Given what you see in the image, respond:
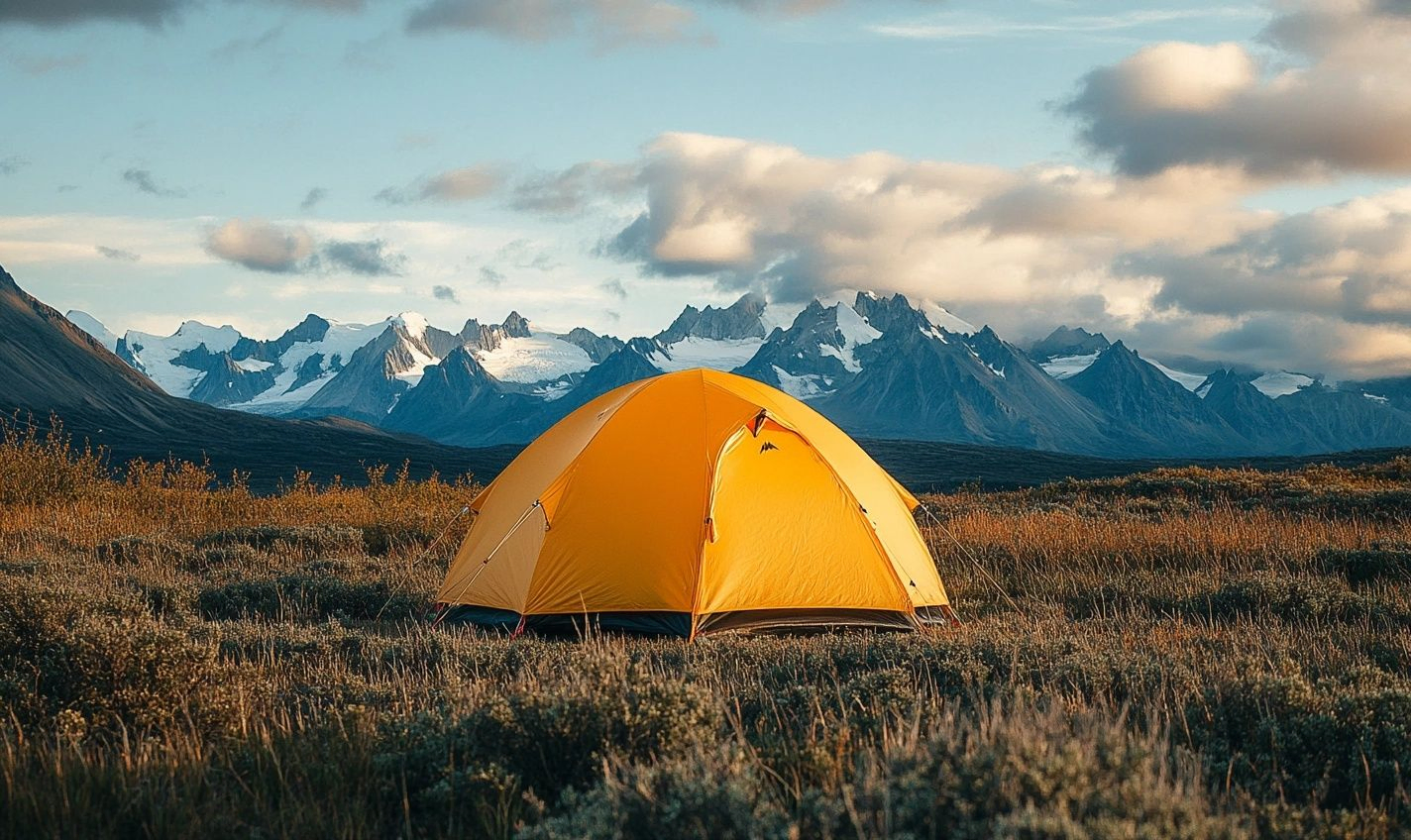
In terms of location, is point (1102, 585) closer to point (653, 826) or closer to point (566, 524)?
point (566, 524)

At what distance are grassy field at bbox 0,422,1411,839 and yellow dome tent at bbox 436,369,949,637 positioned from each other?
0.71m

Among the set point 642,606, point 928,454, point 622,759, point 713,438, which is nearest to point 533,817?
point 622,759

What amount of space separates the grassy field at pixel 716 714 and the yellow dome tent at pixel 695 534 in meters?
0.71

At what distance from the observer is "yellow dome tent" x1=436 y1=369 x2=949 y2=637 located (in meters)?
10.4

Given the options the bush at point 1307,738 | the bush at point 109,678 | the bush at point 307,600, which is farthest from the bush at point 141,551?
the bush at point 1307,738

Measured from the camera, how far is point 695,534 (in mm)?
10453

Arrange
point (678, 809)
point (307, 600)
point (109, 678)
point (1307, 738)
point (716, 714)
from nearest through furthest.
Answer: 1. point (678, 809)
2. point (716, 714)
3. point (1307, 738)
4. point (109, 678)
5. point (307, 600)

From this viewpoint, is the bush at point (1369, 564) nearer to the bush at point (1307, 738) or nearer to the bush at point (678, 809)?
the bush at point (1307, 738)

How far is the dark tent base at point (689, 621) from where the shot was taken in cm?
1031

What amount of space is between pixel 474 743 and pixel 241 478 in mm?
17212

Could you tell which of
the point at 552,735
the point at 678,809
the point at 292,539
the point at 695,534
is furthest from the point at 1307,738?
the point at 292,539

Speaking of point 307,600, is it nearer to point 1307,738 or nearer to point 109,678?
point 109,678

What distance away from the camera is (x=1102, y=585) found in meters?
12.1

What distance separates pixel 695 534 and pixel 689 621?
2.80 feet
